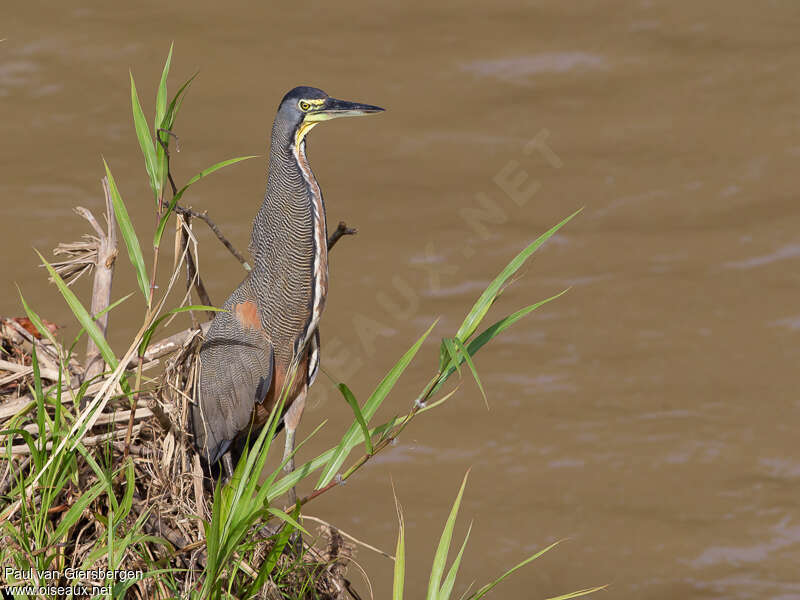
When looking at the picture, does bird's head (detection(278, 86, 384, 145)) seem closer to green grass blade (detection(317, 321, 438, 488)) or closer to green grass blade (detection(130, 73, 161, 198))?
green grass blade (detection(130, 73, 161, 198))

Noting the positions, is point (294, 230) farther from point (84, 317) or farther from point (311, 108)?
point (84, 317)

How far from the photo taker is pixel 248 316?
3.71 metres

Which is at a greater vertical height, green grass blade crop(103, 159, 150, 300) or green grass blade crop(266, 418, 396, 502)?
green grass blade crop(103, 159, 150, 300)

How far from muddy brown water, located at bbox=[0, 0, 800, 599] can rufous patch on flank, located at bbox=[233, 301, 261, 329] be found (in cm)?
280

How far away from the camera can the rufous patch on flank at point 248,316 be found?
12.2 ft

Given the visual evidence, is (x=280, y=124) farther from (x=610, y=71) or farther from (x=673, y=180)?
(x=610, y=71)

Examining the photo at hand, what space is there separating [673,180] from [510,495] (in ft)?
10.4

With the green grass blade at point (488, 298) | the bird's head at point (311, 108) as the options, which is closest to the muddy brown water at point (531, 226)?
the bird's head at point (311, 108)

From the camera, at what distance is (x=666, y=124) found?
9.02 metres

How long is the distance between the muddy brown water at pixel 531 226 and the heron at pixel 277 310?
270cm

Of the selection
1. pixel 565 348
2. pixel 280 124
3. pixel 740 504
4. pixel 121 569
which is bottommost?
pixel 740 504

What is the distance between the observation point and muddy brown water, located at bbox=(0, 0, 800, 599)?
659 cm

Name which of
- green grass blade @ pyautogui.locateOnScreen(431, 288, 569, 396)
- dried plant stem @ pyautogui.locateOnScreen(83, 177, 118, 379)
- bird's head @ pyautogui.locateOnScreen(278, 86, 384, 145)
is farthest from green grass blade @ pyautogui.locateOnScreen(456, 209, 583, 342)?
dried plant stem @ pyautogui.locateOnScreen(83, 177, 118, 379)

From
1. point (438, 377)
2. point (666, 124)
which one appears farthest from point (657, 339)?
point (438, 377)
